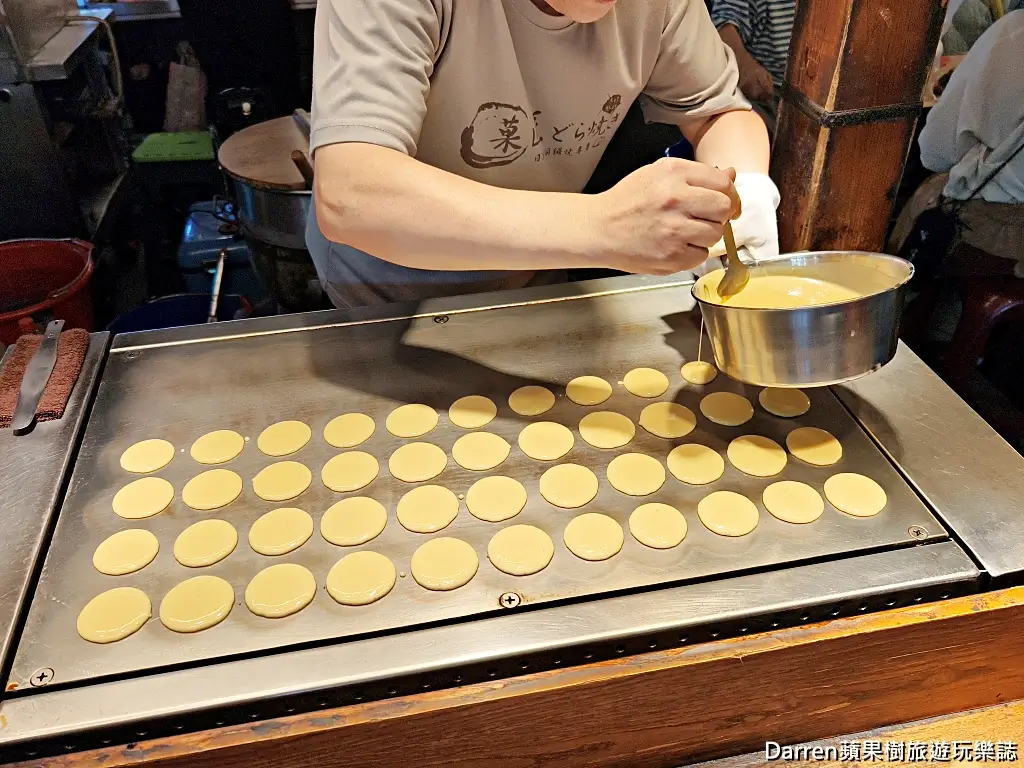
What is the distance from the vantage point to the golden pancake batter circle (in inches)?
52.2

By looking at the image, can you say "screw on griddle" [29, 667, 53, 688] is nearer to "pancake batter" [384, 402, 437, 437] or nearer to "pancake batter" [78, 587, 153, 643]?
"pancake batter" [78, 587, 153, 643]

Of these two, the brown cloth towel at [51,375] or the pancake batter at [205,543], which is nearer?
the pancake batter at [205,543]

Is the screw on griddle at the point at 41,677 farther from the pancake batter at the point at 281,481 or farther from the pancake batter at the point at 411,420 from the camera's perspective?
the pancake batter at the point at 411,420

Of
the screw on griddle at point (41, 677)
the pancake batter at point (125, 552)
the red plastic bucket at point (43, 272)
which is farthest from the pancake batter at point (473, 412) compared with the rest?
the red plastic bucket at point (43, 272)

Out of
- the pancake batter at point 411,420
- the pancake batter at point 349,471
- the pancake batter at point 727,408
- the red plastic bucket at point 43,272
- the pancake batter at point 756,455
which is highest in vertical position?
the pancake batter at point 727,408

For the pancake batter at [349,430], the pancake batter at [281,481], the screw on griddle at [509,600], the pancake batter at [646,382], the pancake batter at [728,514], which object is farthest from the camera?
the pancake batter at [646,382]

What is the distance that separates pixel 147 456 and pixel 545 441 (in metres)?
0.75

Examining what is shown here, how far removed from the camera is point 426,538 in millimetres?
1210

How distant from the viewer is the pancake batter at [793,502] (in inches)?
47.8

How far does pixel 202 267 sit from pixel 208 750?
2907mm

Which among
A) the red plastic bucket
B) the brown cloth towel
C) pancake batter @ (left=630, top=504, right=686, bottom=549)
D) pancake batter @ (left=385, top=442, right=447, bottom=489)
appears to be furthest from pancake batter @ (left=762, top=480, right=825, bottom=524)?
the red plastic bucket

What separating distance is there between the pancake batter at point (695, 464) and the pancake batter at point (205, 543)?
783 mm

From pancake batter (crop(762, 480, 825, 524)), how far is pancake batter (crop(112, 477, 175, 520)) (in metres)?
1.06

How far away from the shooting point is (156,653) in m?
1.03
